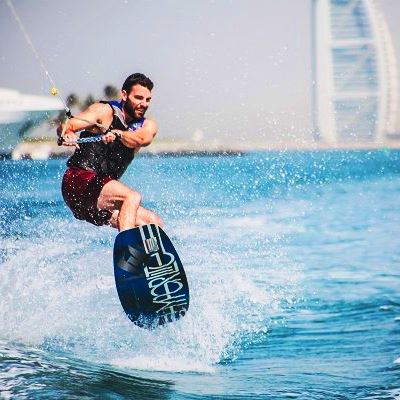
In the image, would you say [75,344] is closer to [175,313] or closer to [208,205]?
[175,313]

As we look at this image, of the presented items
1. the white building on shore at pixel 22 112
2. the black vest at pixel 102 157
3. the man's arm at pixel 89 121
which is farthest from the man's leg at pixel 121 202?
the white building on shore at pixel 22 112

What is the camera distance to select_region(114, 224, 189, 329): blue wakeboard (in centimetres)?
604

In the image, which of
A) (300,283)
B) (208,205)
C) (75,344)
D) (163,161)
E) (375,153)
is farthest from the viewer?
(375,153)

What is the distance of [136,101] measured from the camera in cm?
598

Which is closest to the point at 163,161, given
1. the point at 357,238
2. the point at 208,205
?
the point at 208,205

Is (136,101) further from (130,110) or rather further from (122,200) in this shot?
(122,200)

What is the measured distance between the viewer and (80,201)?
627cm

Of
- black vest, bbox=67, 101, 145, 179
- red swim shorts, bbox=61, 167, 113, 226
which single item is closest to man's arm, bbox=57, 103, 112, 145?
black vest, bbox=67, 101, 145, 179

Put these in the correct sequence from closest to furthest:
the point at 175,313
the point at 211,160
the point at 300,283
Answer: the point at 175,313, the point at 300,283, the point at 211,160

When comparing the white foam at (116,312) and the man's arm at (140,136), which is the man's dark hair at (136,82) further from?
the white foam at (116,312)

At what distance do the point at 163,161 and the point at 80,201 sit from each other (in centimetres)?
6307

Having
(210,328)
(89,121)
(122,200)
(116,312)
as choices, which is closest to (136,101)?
(89,121)

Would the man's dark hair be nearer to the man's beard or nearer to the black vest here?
the man's beard

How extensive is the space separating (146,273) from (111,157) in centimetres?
103
